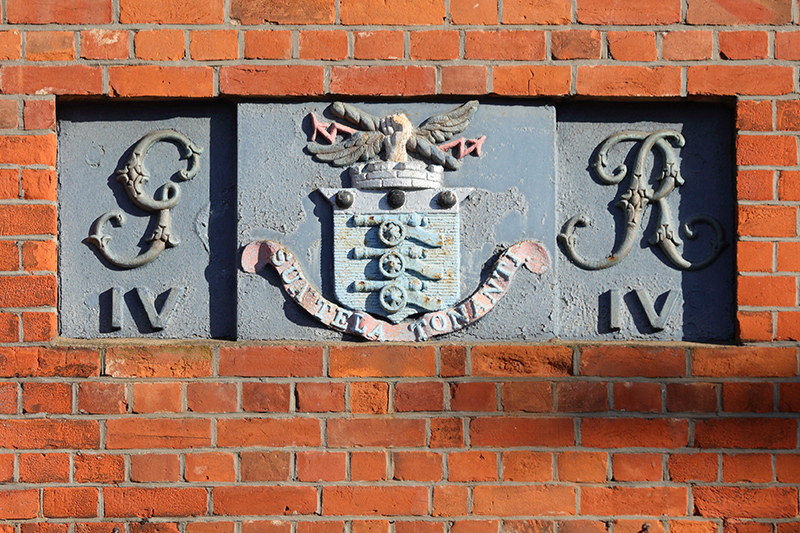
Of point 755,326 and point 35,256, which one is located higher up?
point 35,256

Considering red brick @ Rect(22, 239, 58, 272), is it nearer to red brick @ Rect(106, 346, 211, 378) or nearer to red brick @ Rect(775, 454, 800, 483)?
red brick @ Rect(106, 346, 211, 378)

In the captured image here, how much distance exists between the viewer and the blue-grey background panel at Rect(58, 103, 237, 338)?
2273 mm

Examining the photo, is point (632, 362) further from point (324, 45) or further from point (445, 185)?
point (324, 45)

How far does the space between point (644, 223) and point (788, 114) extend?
Result: 53 cm

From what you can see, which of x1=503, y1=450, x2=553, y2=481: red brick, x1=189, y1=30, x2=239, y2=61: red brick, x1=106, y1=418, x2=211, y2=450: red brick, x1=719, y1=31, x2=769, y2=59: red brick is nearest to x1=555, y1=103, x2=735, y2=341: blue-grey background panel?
x1=719, y1=31, x2=769, y2=59: red brick

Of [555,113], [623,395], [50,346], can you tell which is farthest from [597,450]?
[50,346]

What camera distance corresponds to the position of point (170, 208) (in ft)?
7.47

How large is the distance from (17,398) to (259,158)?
102cm

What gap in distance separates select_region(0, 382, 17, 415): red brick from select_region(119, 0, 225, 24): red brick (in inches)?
45.6

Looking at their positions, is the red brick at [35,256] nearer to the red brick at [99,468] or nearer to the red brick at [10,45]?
the red brick at [10,45]

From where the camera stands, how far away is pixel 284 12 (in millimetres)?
2213

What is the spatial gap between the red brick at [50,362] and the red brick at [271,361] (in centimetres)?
40

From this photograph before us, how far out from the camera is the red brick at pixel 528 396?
217 cm

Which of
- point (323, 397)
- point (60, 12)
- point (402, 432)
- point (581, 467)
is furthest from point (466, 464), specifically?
point (60, 12)
